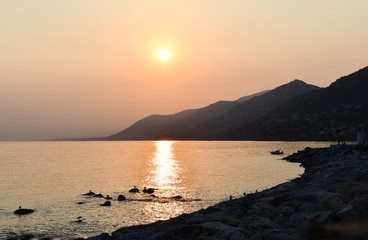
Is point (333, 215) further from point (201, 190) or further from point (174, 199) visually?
point (201, 190)

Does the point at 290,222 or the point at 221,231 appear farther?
the point at 290,222

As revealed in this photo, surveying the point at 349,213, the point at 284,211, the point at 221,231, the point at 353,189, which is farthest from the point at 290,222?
the point at 353,189

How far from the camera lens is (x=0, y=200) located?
45.6 m

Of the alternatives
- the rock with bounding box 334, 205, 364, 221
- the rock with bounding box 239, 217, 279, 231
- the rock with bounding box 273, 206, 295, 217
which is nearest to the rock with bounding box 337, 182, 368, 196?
the rock with bounding box 273, 206, 295, 217

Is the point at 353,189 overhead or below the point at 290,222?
overhead

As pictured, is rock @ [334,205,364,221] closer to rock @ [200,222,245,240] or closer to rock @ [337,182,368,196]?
rock @ [200,222,245,240]

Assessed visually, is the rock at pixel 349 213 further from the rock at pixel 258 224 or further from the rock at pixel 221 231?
the rock at pixel 221 231

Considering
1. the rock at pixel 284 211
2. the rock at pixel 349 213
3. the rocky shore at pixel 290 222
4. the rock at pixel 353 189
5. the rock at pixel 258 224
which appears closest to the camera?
the rocky shore at pixel 290 222

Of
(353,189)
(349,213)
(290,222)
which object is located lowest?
(290,222)

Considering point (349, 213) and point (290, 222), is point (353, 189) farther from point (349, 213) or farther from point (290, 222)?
point (290, 222)

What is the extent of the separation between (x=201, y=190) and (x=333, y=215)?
34.0 meters

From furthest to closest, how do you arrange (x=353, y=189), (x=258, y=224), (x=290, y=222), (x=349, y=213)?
1. (x=353, y=189)
2. (x=290, y=222)
3. (x=258, y=224)
4. (x=349, y=213)

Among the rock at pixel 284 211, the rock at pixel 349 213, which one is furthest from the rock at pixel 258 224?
the rock at pixel 349 213

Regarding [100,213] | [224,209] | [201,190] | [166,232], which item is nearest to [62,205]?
[100,213]
